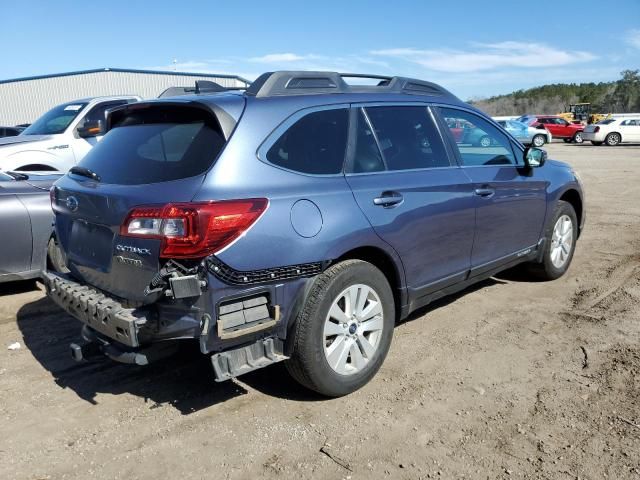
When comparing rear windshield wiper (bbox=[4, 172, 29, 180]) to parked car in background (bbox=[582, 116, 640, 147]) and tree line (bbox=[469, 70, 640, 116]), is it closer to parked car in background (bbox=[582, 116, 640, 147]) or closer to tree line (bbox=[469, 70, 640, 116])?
parked car in background (bbox=[582, 116, 640, 147])

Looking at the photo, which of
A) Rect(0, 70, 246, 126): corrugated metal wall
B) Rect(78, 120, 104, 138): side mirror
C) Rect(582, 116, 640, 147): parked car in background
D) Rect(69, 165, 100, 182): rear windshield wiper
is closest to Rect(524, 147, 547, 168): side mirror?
Rect(69, 165, 100, 182): rear windshield wiper

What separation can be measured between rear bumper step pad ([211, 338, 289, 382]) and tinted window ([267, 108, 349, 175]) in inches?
39.2

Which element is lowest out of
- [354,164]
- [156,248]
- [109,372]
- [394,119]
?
[109,372]

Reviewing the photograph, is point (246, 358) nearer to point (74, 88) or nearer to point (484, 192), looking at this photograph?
point (484, 192)

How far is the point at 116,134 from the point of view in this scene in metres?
3.74

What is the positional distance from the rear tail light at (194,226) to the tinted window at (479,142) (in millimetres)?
2231

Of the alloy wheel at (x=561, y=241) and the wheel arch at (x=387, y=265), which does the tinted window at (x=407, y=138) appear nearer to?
the wheel arch at (x=387, y=265)

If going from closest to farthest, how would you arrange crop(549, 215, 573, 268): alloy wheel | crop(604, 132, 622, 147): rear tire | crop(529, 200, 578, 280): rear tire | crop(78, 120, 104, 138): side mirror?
crop(529, 200, 578, 280): rear tire < crop(549, 215, 573, 268): alloy wheel < crop(78, 120, 104, 138): side mirror < crop(604, 132, 622, 147): rear tire

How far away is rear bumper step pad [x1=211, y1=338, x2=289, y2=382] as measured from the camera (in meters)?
2.98

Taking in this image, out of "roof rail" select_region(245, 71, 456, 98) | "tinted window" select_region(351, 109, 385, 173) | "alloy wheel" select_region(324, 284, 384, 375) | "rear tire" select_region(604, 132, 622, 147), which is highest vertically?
"roof rail" select_region(245, 71, 456, 98)

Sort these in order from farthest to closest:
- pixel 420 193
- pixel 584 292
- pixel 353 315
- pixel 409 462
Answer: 1. pixel 584 292
2. pixel 420 193
3. pixel 353 315
4. pixel 409 462

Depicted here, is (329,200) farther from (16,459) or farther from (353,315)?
(16,459)

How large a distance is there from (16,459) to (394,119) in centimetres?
307

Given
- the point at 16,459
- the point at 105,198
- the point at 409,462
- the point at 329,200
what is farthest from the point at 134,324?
the point at 409,462
